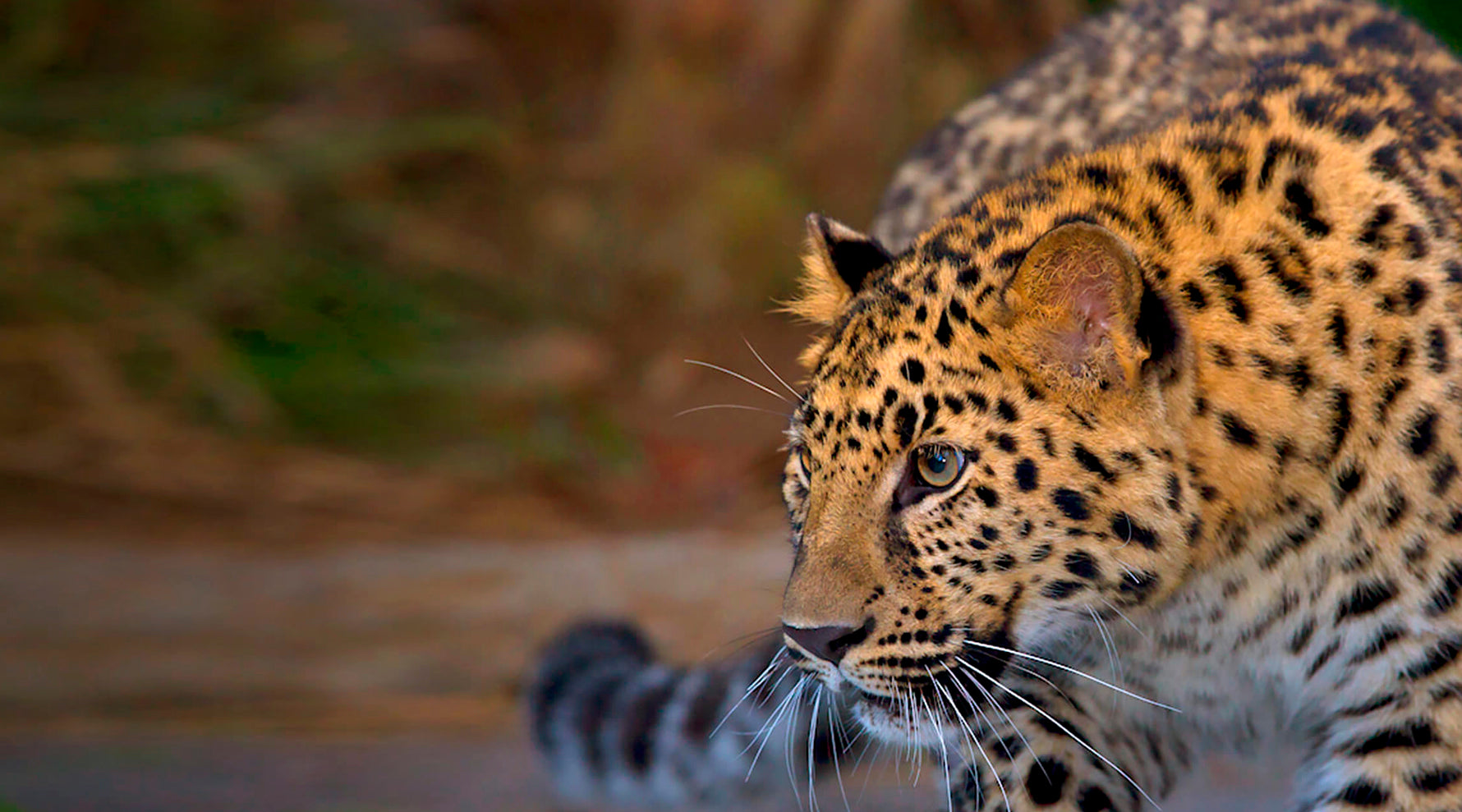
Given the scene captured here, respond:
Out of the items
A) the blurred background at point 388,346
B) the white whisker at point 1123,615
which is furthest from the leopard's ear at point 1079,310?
the blurred background at point 388,346

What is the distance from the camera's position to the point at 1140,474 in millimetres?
3463

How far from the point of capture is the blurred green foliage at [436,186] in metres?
10.1

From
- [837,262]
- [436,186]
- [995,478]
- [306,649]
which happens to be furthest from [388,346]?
[995,478]

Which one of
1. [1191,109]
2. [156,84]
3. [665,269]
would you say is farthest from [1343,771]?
[156,84]

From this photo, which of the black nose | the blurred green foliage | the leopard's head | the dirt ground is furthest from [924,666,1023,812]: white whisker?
the blurred green foliage

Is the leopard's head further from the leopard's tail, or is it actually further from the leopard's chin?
the leopard's tail

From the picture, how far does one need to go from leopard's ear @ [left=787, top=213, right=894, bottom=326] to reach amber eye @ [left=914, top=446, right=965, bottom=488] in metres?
0.66

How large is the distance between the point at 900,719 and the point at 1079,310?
1.06 meters

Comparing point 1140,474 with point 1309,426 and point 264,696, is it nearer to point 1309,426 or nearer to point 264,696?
point 1309,426

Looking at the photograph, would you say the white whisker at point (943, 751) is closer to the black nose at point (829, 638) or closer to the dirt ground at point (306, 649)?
the black nose at point (829, 638)

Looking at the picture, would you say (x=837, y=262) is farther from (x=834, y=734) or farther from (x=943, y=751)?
(x=834, y=734)

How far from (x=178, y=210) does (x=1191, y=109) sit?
310 inches

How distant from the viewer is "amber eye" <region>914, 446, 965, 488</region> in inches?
137

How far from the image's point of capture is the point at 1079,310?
11.3 feet
